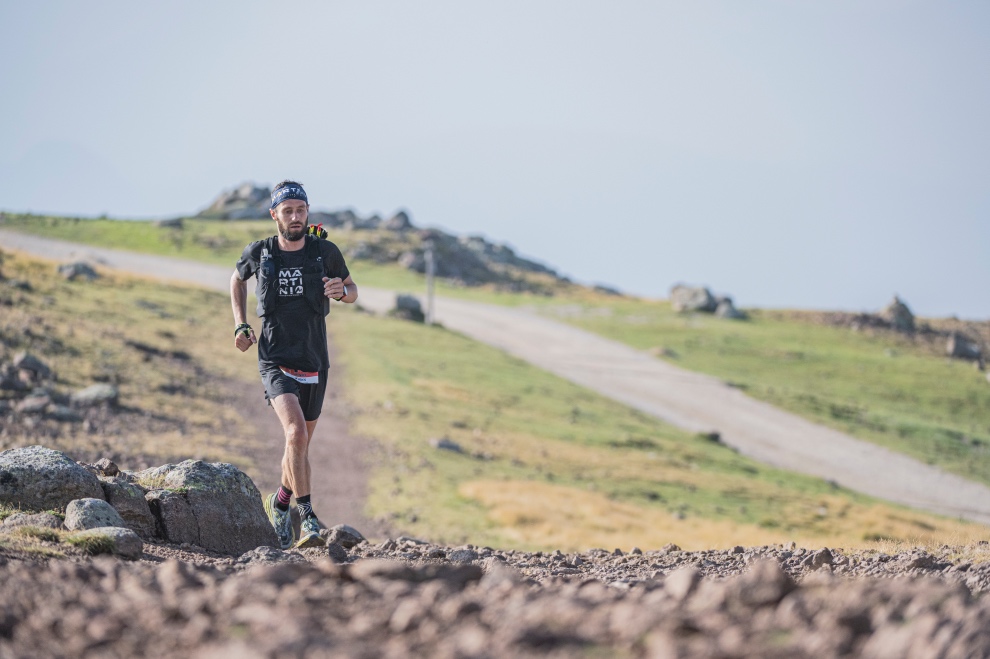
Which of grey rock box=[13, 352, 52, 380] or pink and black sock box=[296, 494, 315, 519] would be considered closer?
pink and black sock box=[296, 494, 315, 519]

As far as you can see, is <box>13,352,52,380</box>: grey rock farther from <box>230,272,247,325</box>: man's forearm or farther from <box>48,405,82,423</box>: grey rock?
<box>230,272,247,325</box>: man's forearm

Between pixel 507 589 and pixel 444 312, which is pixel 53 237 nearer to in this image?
pixel 444 312

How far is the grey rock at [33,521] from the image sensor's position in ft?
25.6

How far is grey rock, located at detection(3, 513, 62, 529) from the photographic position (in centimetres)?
779

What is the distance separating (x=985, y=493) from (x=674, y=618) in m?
36.4

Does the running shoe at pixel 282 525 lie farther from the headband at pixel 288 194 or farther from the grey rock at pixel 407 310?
the grey rock at pixel 407 310

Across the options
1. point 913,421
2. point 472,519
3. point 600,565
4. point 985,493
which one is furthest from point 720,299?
point 600,565

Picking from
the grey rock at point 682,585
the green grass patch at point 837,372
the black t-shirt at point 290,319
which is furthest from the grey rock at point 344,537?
the green grass patch at point 837,372

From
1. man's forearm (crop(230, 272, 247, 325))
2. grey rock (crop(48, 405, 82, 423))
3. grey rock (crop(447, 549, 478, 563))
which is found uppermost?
man's forearm (crop(230, 272, 247, 325))

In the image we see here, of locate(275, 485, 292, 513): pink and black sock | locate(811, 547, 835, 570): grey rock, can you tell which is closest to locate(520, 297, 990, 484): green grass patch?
locate(811, 547, 835, 570): grey rock

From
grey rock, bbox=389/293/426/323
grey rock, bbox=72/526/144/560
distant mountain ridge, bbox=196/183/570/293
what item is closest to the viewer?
grey rock, bbox=72/526/144/560

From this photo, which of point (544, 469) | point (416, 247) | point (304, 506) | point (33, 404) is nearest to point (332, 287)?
point (304, 506)

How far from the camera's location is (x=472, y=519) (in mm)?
22281

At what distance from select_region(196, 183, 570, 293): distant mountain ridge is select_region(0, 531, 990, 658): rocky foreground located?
78874 mm
